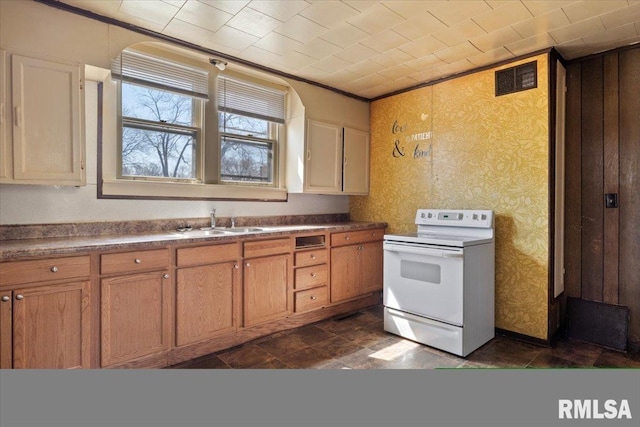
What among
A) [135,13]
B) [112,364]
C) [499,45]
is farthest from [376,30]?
[112,364]

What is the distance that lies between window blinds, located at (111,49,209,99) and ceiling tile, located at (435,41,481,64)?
2.11 meters

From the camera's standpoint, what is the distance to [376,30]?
248cm

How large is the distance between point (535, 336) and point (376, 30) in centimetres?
276

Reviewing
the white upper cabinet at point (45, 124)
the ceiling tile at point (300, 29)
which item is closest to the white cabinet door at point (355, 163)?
the ceiling tile at point (300, 29)

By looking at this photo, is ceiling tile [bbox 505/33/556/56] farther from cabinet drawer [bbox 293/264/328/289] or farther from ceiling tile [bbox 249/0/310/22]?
cabinet drawer [bbox 293/264/328/289]

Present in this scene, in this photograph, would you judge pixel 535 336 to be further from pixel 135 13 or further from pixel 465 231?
pixel 135 13

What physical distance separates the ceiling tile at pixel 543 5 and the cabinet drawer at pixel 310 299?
2.73m

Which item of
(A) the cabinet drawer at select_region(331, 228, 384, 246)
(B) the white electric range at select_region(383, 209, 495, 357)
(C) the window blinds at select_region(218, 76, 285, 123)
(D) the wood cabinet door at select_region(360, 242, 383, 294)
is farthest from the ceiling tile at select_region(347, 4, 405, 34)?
(D) the wood cabinet door at select_region(360, 242, 383, 294)

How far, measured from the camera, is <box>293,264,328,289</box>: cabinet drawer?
3.10 m

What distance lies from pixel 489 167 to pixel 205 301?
2692mm

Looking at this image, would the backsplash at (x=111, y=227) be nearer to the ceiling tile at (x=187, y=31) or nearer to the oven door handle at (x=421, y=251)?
the oven door handle at (x=421, y=251)

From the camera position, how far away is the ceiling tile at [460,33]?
2.40m

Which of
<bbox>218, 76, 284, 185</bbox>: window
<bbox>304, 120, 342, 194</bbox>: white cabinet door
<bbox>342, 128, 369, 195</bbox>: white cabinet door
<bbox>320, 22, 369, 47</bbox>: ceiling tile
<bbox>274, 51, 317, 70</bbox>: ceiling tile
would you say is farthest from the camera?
<bbox>342, 128, 369, 195</bbox>: white cabinet door

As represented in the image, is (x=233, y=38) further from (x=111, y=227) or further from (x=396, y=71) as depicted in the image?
(x=111, y=227)
